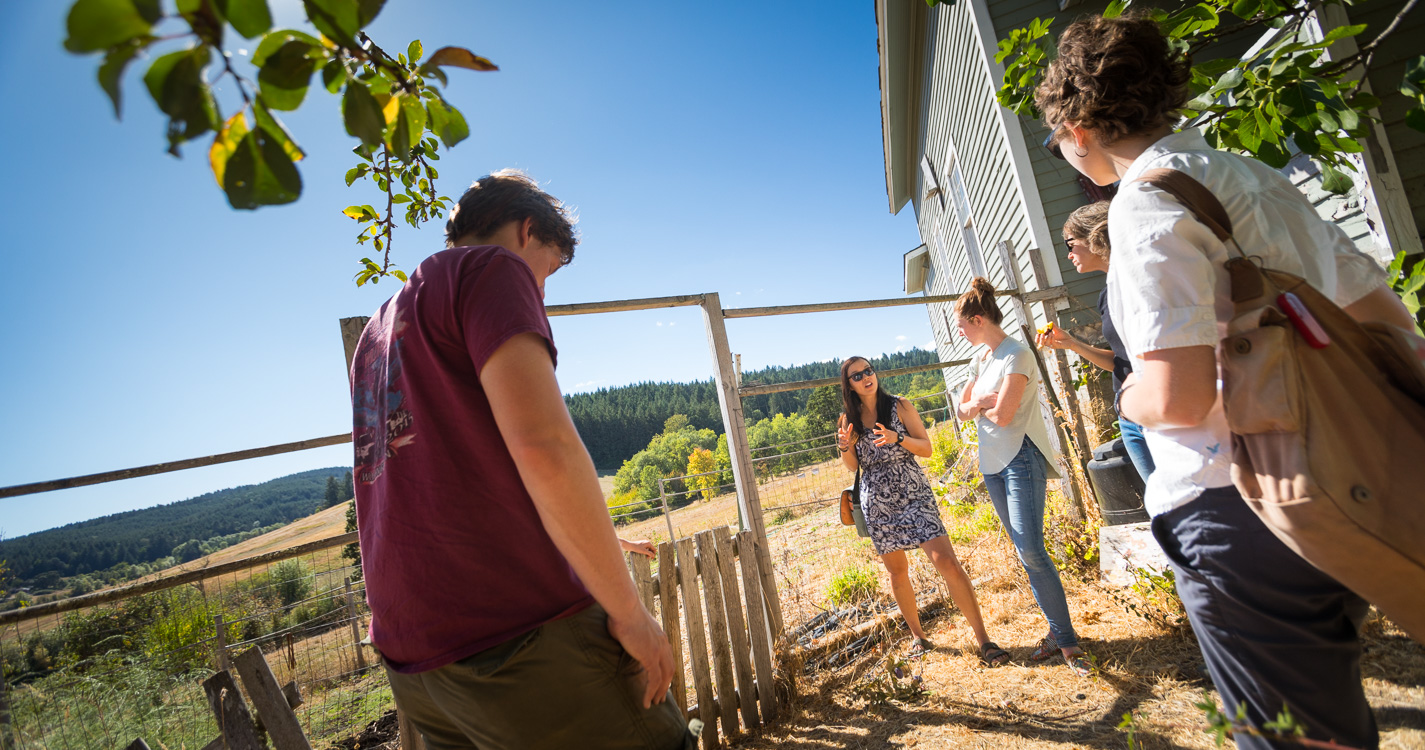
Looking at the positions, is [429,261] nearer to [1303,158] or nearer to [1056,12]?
[1303,158]

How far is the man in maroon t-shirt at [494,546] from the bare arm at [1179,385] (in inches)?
34.8

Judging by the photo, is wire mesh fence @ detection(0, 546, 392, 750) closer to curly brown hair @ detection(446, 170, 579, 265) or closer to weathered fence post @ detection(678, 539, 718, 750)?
weathered fence post @ detection(678, 539, 718, 750)

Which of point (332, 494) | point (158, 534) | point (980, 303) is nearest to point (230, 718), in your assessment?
point (980, 303)

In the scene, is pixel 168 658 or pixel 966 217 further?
pixel 966 217

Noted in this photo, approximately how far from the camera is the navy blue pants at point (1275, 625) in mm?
846

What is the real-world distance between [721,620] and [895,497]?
1.21 meters

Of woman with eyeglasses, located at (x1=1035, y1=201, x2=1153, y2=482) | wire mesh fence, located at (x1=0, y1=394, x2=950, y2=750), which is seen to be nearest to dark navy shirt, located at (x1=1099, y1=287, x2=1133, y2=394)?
woman with eyeglasses, located at (x1=1035, y1=201, x2=1153, y2=482)

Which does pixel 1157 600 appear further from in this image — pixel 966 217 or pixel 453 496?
pixel 966 217

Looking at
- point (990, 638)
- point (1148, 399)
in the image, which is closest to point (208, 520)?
point (990, 638)

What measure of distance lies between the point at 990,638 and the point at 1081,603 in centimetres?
71

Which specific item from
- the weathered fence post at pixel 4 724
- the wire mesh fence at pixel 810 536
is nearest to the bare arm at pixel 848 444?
the wire mesh fence at pixel 810 536

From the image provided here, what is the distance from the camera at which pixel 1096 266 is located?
2.53 m

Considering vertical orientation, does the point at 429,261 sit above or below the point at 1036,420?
above

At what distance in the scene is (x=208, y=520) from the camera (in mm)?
21297
